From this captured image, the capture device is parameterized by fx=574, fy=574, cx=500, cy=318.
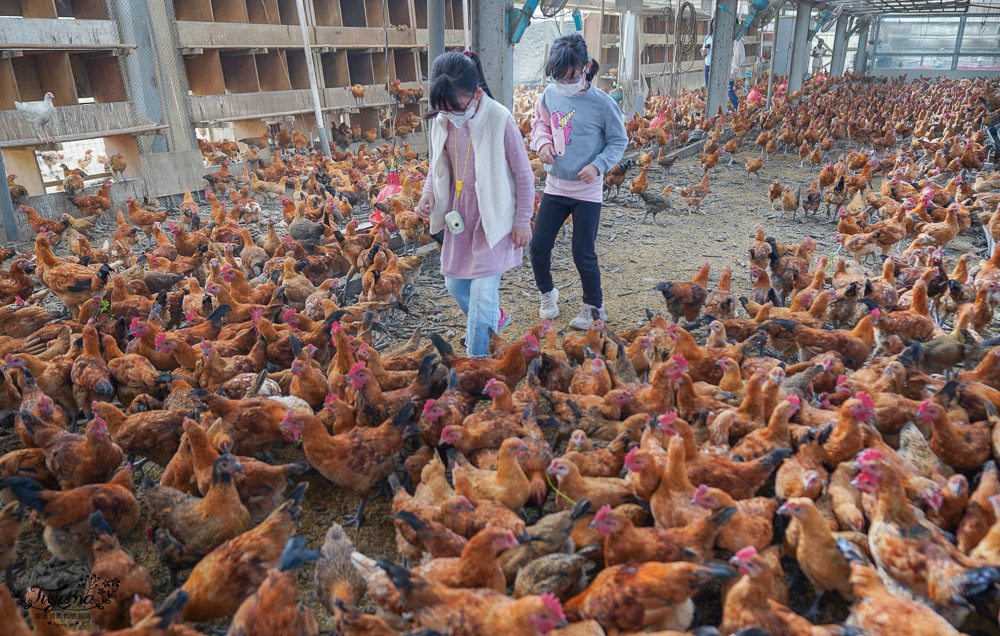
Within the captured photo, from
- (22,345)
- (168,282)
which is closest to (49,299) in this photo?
(168,282)

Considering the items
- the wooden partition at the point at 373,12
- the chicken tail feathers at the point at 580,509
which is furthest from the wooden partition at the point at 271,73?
the chicken tail feathers at the point at 580,509

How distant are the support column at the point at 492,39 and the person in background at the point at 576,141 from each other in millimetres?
2982

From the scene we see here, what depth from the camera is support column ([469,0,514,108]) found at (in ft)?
23.2

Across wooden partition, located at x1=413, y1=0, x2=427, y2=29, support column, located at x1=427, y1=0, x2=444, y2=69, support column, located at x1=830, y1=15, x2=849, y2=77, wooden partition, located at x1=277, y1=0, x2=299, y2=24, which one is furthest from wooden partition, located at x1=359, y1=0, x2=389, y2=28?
support column, located at x1=830, y1=15, x2=849, y2=77

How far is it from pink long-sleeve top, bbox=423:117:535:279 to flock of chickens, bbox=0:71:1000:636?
0.55 meters

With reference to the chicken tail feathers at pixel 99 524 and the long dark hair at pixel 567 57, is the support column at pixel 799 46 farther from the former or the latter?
the chicken tail feathers at pixel 99 524

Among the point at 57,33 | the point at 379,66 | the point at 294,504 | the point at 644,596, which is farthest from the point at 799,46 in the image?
the point at 294,504

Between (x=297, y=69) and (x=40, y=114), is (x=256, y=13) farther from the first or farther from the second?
(x=40, y=114)

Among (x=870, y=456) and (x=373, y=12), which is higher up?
(x=373, y=12)

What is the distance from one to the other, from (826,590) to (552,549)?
1.17m

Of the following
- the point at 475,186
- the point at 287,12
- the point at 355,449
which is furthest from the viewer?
the point at 287,12

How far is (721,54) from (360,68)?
937cm

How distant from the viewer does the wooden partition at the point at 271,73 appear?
1306cm

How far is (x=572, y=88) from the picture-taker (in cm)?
441
